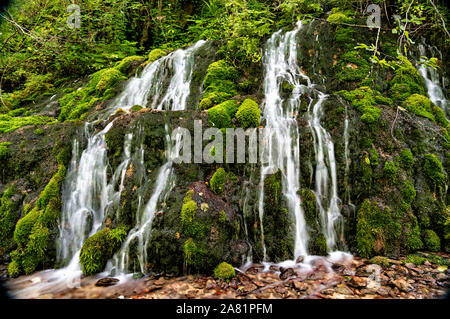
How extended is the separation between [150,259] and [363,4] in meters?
10.7

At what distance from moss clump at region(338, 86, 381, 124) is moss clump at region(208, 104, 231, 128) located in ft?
10.3

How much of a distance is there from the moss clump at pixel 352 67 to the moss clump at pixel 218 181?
187 inches

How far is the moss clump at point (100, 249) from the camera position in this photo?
414 cm

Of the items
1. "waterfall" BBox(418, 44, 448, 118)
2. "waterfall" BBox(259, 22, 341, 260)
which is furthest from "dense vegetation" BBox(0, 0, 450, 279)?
"waterfall" BBox(418, 44, 448, 118)

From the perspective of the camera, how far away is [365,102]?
5711 millimetres

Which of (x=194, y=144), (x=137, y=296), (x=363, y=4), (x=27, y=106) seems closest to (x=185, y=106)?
(x=194, y=144)

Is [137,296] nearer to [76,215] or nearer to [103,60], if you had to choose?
[76,215]

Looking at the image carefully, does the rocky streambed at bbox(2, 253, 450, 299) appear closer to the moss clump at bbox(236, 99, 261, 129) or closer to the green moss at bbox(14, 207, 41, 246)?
the green moss at bbox(14, 207, 41, 246)

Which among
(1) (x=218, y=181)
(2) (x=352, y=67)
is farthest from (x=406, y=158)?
(1) (x=218, y=181)

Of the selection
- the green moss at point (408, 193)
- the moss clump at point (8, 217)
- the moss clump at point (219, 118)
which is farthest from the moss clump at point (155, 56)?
the green moss at point (408, 193)

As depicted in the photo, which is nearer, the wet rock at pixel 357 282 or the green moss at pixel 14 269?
the wet rock at pixel 357 282

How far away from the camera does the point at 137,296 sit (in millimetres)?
3424

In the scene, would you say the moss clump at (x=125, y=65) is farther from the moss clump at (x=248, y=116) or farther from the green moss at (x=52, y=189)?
the moss clump at (x=248, y=116)

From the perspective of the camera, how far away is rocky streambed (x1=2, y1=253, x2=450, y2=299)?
11.2 feet
